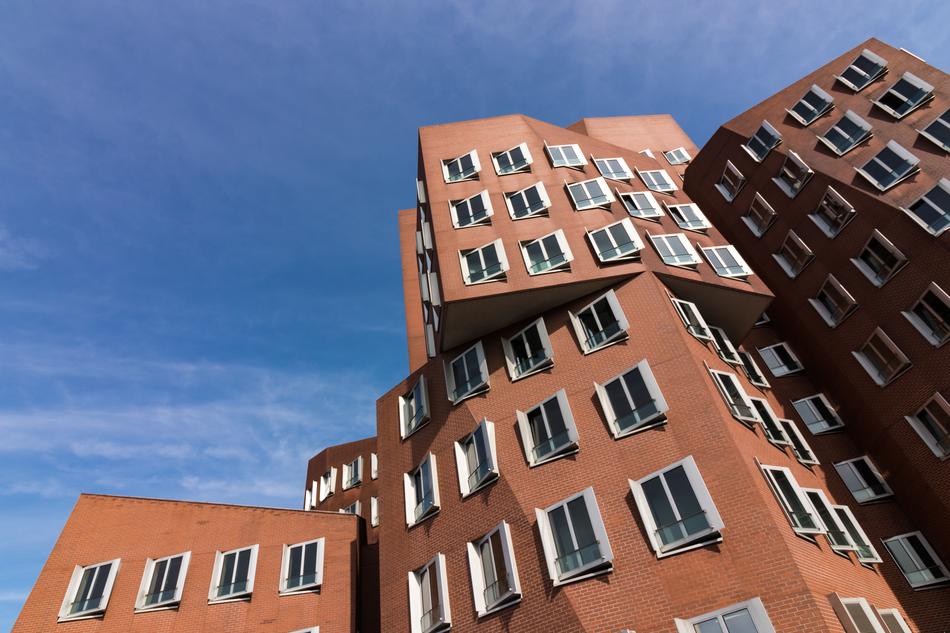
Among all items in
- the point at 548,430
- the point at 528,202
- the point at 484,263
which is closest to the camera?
the point at 548,430

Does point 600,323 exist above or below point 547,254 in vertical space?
below

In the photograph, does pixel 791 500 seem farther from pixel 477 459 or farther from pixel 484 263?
pixel 484 263

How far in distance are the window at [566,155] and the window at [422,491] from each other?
17.4 metres

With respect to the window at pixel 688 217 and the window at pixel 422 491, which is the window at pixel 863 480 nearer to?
the window at pixel 688 217

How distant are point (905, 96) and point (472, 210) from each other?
80.6 ft

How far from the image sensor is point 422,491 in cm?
2561

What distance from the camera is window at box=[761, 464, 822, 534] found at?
17734 millimetres

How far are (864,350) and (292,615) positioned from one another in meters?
31.0

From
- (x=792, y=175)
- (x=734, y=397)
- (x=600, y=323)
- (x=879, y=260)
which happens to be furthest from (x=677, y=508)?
(x=792, y=175)

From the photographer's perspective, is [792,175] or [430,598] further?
[792,175]

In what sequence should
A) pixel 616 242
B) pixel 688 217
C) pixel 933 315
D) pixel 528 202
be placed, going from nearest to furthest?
1. pixel 933 315
2. pixel 616 242
3. pixel 528 202
4. pixel 688 217

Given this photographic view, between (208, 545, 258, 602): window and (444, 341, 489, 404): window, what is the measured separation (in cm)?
1350

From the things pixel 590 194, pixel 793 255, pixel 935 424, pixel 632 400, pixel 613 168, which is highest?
pixel 613 168

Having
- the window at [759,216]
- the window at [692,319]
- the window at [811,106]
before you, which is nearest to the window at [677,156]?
the window at [811,106]
